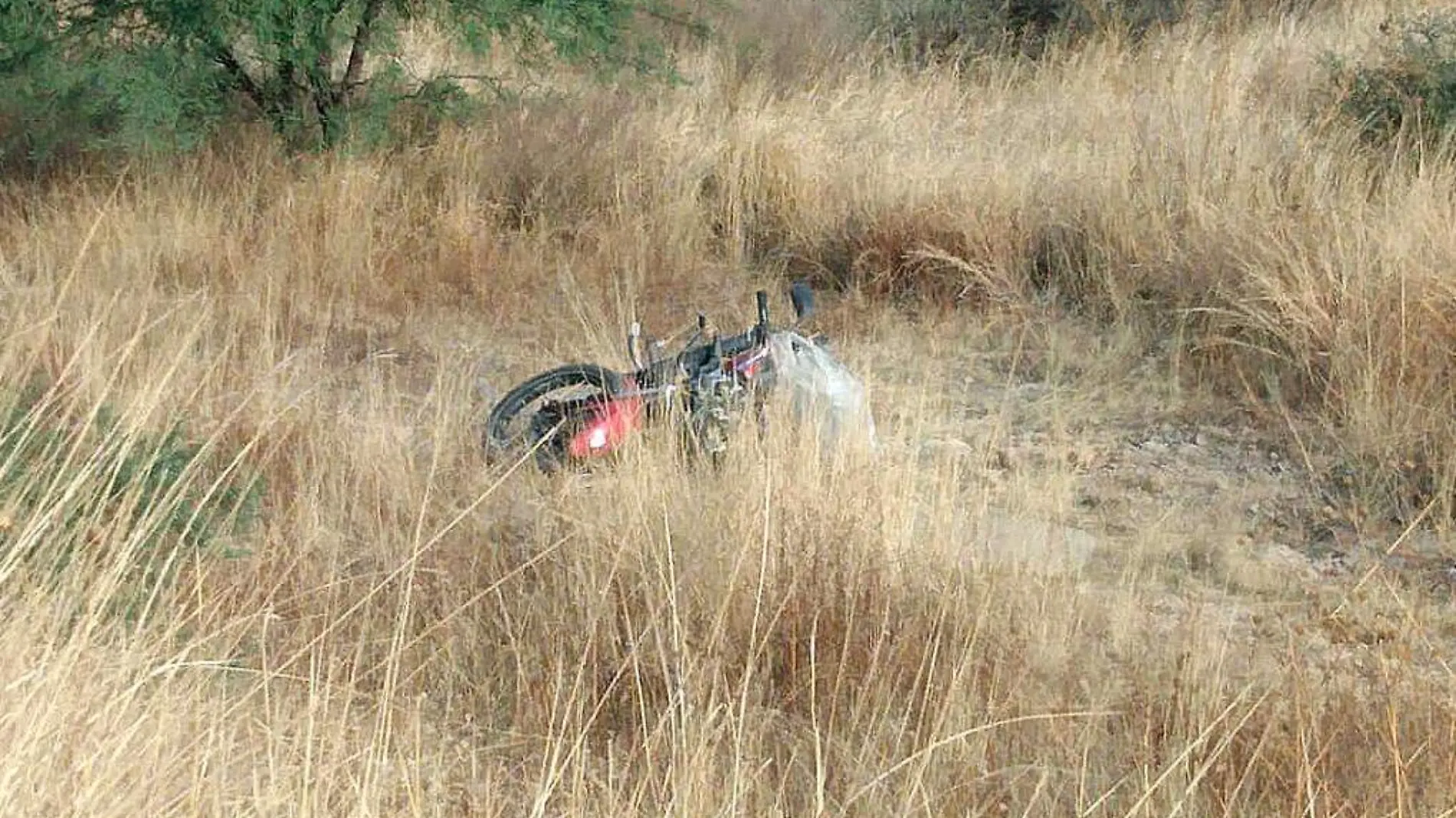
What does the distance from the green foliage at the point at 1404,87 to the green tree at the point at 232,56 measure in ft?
11.6

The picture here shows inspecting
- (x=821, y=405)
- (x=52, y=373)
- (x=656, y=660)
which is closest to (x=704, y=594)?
(x=656, y=660)

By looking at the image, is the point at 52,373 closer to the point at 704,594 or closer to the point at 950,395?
the point at 704,594

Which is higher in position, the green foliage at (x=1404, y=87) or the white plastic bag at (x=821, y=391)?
the green foliage at (x=1404, y=87)

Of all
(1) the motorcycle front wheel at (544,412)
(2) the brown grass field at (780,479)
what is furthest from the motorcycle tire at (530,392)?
(2) the brown grass field at (780,479)

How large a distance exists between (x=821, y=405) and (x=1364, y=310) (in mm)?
2198

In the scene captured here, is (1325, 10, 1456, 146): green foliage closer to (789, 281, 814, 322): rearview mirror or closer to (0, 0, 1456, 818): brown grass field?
(0, 0, 1456, 818): brown grass field

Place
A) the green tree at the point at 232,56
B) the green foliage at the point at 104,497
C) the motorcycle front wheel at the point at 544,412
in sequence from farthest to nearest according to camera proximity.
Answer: the green tree at the point at 232,56 < the motorcycle front wheel at the point at 544,412 < the green foliage at the point at 104,497

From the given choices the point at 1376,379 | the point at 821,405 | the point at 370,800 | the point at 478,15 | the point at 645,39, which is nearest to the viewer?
the point at 370,800

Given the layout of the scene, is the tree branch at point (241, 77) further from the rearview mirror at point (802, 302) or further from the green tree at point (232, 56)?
the rearview mirror at point (802, 302)

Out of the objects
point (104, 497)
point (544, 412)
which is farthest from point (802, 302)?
point (104, 497)

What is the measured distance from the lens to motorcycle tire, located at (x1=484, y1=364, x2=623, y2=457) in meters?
4.96

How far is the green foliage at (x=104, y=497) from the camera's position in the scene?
3186mm

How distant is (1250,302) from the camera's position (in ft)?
19.9

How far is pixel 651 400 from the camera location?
470 cm
